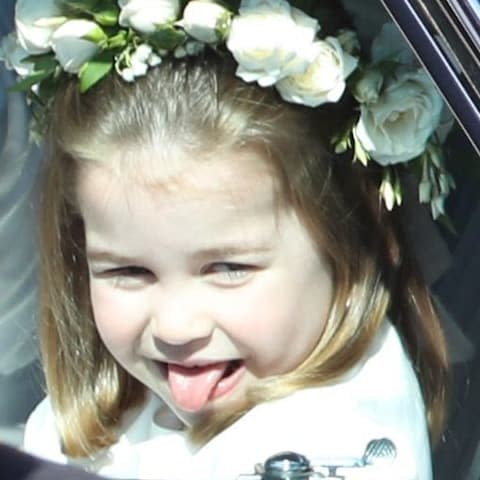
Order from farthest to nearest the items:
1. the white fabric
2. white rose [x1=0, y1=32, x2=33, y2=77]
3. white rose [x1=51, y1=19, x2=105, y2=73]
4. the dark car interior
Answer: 1. the white fabric
2. white rose [x1=0, y1=32, x2=33, y2=77]
3. white rose [x1=51, y1=19, x2=105, y2=73]
4. the dark car interior

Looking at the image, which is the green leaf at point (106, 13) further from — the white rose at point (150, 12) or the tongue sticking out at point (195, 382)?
the tongue sticking out at point (195, 382)

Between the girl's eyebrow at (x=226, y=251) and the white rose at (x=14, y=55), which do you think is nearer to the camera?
the girl's eyebrow at (x=226, y=251)

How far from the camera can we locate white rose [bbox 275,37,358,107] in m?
2.11

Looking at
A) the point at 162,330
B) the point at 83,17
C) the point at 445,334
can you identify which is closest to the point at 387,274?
the point at 445,334

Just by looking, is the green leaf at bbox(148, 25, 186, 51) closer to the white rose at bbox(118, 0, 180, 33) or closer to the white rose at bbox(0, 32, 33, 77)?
the white rose at bbox(118, 0, 180, 33)

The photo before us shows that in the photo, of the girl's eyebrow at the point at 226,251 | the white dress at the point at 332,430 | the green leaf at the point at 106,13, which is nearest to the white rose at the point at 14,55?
the green leaf at the point at 106,13

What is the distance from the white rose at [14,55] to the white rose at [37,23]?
0.09ft

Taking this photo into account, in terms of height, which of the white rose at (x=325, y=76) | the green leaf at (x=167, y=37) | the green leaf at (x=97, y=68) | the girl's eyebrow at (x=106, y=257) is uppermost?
the white rose at (x=325, y=76)

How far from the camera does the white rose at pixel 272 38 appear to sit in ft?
6.84

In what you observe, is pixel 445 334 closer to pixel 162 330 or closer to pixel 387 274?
pixel 387 274

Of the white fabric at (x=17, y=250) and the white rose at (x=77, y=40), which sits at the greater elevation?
the white rose at (x=77, y=40)

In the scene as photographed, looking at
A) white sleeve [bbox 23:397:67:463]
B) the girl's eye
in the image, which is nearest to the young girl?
the girl's eye

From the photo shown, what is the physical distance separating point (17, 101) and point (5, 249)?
8.0 inches

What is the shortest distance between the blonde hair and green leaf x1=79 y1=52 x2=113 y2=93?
0.03m
